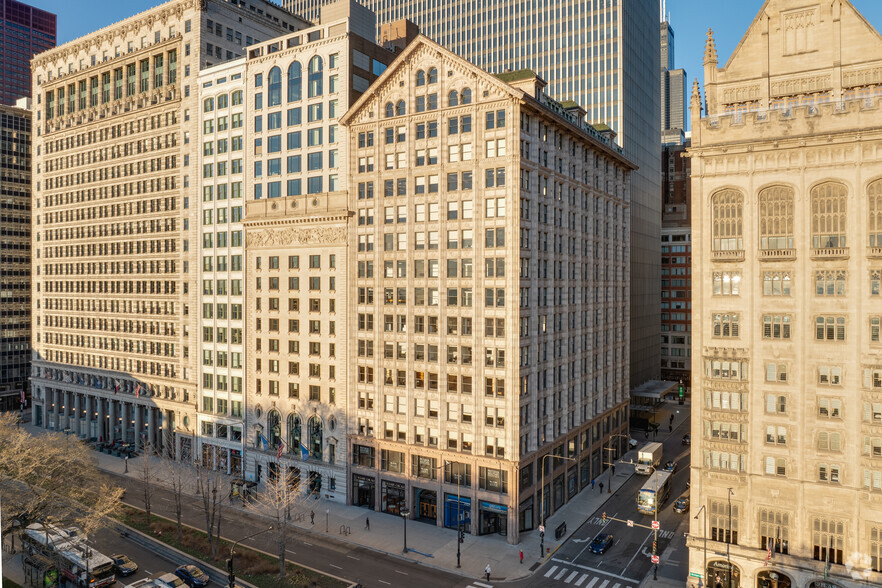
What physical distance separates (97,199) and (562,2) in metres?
96.9

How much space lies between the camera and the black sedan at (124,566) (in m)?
58.6

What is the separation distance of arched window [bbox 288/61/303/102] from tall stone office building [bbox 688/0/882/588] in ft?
165

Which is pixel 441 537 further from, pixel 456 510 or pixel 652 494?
pixel 652 494

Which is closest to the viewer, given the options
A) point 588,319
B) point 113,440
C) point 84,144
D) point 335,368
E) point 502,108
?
point 502,108

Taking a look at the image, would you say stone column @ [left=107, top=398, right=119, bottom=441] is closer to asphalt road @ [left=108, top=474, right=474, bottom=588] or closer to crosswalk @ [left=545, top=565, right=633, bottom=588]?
asphalt road @ [left=108, top=474, right=474, bottom=588]

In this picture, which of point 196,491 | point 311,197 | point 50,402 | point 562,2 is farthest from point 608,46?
point 50,402

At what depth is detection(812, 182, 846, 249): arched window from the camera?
50.7 meters

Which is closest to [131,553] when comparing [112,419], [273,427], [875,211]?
[273,427]

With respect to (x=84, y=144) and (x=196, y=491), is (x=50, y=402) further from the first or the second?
(x=196, y=491)

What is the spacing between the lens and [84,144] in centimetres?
11125

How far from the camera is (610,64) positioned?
12294 cm

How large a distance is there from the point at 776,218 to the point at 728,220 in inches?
144

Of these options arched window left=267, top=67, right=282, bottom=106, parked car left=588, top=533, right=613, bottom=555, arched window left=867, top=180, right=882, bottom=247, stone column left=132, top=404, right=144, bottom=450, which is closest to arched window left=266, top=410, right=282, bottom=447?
stone column left=132, top=404, right=144, bottom=450

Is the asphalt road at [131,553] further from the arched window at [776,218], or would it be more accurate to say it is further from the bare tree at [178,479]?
the arched window at [776,218]
